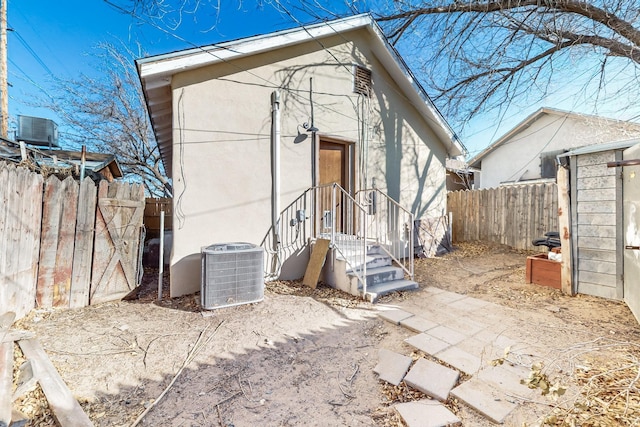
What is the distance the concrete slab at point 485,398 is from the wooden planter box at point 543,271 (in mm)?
3457

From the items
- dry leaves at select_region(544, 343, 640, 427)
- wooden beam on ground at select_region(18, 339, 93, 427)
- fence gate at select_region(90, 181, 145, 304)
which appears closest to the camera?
dry leaves at select_region(544, 343, 640, 427)

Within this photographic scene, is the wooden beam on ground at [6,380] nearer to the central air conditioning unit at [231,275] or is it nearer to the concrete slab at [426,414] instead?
the central air conditioning unit at [231,275]

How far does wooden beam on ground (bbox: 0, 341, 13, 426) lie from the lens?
1.72 meters

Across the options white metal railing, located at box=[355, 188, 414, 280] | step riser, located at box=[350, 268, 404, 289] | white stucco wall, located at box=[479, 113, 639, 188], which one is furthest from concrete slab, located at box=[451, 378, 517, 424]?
white stucco wall, located at box=[479, 113, 639, 188]

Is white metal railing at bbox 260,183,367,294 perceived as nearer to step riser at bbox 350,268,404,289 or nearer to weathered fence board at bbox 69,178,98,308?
step riser at bbox 350,268,404,289

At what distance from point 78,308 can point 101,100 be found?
995 cm

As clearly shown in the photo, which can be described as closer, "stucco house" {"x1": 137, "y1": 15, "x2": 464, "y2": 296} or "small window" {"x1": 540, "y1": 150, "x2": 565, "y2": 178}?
"stucco house" {"x1": 137, "y1": 15, "x2": 464, "y2": 296}

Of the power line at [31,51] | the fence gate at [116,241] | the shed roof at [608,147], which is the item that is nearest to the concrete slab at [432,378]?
the shed roof at [608,147]

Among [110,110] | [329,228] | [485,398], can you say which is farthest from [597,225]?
[110,110]

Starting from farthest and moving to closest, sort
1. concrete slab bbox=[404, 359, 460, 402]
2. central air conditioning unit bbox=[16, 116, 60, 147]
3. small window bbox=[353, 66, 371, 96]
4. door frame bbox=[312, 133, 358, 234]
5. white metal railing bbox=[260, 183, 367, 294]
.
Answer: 1. central air conditioning unit bbox=[16, 116, 60, 147]
2. small window bbox=[353, 66, 371, 96]
3. door frame bbox=[312, 133, 358, 234]
4. white metal railing bbox=[260, 183, 367, 294]
5. concrete slab bbox=[404, 359, 460, 402]

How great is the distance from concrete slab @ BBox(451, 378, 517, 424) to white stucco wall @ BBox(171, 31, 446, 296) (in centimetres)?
386

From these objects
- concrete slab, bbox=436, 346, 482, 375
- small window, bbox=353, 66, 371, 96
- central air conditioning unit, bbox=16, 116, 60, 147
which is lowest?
concrete slab, bbox=436, 346, 482, 375

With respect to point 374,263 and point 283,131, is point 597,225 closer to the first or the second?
point 374,263

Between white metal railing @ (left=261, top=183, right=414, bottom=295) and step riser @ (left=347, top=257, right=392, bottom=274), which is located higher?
white metal railing @ (left=261, top=183, right=414, bottom=295)
